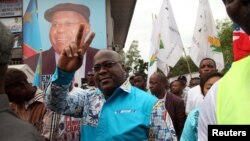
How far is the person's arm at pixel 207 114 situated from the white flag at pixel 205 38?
8323mm

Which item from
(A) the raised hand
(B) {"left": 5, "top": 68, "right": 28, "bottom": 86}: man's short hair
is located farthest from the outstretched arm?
(B) {"left": 5, "top": 68, "right": 28, "bottom": 86}: man's short hair

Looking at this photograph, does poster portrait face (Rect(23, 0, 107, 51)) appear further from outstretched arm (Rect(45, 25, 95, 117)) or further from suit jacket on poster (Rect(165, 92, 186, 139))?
outstretched arm (Rect(45, 25, 95, 117))

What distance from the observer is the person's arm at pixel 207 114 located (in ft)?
4.17

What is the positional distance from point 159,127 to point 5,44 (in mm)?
1692

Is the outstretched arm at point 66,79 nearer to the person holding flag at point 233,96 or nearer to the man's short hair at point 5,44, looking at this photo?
the man's short hair at point 5,44

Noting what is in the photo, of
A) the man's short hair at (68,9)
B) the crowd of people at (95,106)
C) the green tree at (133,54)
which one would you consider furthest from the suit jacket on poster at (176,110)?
the green tree at (133,54)

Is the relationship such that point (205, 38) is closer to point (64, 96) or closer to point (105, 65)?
Answer: point (105, 65)

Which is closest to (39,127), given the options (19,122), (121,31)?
(19,122)

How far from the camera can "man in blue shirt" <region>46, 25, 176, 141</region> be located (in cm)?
268

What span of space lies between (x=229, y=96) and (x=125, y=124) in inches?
67.4

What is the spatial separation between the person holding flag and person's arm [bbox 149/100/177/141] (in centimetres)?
154

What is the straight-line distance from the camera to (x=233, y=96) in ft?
3.91

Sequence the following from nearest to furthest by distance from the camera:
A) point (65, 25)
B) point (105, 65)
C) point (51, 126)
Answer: point (105, 65)
point (51, 126)
point (65, 25)

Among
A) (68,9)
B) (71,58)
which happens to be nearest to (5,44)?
(71,58)
